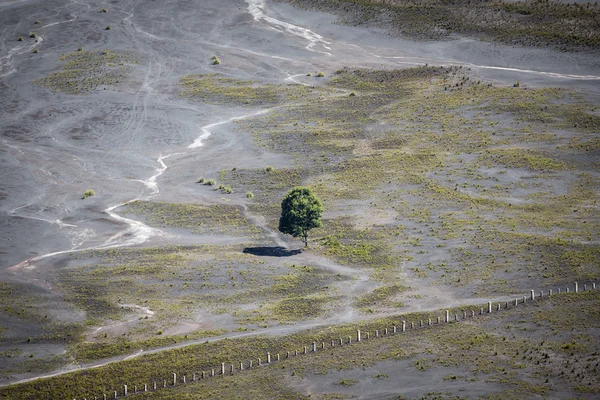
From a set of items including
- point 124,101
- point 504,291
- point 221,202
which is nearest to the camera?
point 504,291

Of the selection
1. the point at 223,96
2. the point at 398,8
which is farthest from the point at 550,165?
the point at 398,8

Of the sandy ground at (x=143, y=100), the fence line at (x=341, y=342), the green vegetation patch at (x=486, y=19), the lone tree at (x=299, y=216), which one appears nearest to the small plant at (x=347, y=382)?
the fence line at (x=341, y=342)

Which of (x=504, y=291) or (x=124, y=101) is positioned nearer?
(x=504, y=291)

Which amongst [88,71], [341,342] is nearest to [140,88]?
[88,71]

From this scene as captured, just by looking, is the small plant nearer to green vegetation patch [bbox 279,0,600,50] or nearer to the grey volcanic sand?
the grey volcanic sand

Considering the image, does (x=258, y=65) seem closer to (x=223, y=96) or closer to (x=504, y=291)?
(x=223, y=96)

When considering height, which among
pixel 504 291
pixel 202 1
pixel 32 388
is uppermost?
pixel 202 1

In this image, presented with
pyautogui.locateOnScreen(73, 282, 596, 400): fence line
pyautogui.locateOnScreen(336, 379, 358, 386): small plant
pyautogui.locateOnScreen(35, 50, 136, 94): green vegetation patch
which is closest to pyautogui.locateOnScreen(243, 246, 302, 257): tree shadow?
pyautogui.locateOnScreen(73, 282, 596, 400): fence line
